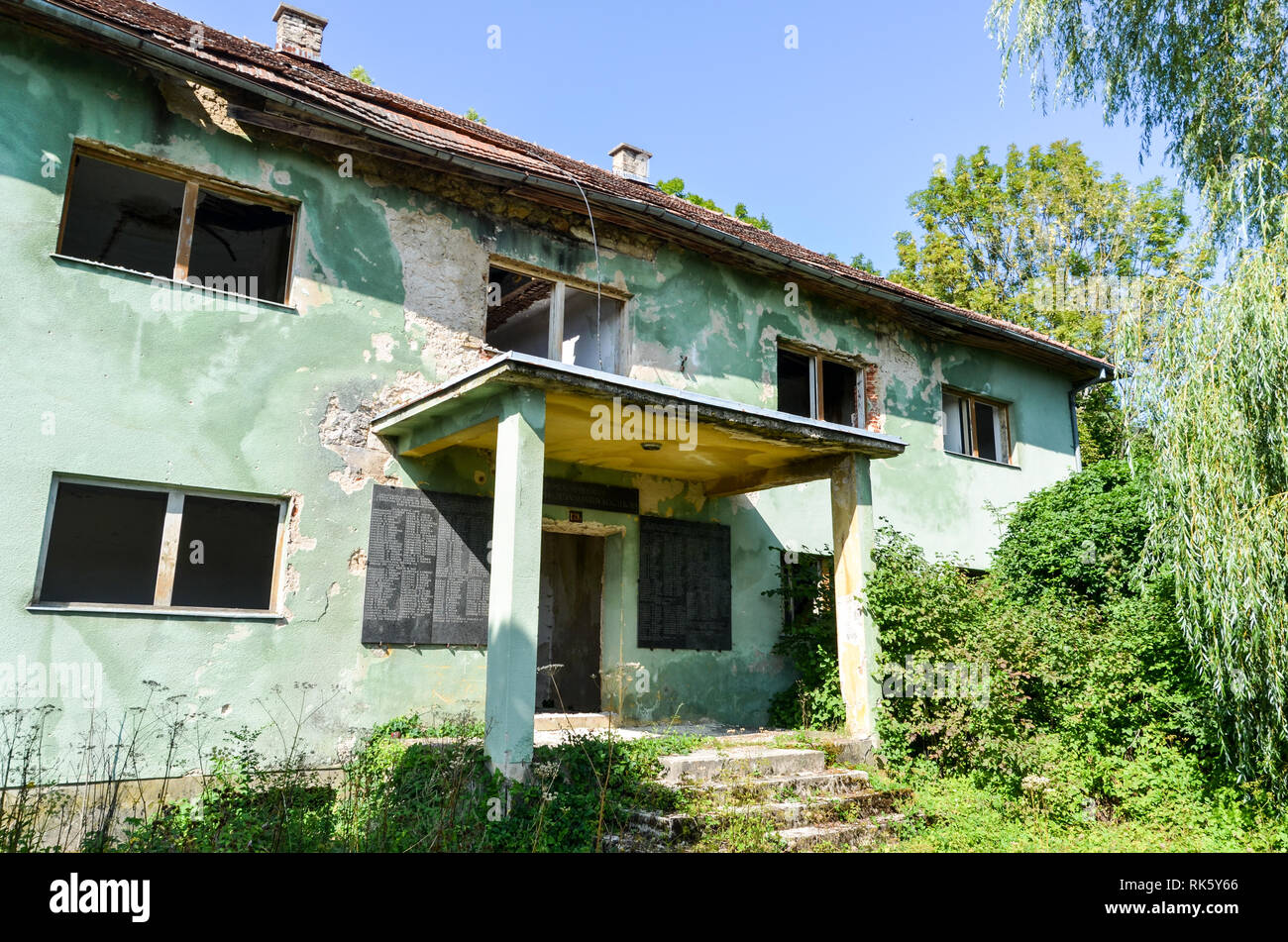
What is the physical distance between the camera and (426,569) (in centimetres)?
795

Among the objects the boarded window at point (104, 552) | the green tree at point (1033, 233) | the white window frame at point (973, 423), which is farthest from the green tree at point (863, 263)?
the boarded window at point (104, 552)

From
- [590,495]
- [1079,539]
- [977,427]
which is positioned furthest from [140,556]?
[977,427]

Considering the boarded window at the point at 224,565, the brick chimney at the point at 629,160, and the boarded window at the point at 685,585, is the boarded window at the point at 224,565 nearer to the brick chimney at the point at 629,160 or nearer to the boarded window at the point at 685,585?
the boarded window at the point at 685,585

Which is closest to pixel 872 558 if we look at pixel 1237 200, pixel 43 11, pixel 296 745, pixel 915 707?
pixel 915 707

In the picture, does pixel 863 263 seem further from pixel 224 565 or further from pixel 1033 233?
pixel 224 565

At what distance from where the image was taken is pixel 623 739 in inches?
292

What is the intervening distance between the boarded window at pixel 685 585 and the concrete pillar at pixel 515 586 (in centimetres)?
311

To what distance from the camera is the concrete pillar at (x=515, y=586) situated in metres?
6.19

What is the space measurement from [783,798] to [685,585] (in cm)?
320

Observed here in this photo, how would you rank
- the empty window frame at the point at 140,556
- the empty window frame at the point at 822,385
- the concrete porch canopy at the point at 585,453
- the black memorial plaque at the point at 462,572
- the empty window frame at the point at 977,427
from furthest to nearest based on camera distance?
the empty window frame at the point at 977,427, the empty window frame at the point at 822,385, the empty window frame at the point at 140,556, the black memorial plaque at the point at 462,572, the concrete porch canopy at the point at 585,453

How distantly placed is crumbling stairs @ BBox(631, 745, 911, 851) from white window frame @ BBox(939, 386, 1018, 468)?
654 cm

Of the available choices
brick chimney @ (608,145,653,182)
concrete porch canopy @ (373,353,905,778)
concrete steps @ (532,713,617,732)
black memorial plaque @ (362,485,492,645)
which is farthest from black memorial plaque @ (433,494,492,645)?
brick chimney @ (608,145,653,182)

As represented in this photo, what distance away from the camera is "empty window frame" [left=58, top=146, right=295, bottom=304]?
289 inches
